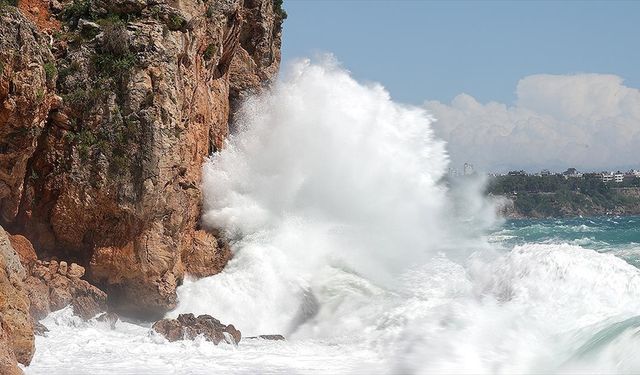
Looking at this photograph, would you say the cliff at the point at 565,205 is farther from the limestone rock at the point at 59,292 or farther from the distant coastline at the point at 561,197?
the limestone rock at the point at 59,292

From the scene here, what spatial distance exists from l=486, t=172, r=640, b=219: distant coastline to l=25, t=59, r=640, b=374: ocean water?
85279 millimetres

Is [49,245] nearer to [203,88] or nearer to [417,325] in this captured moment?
[203,88]

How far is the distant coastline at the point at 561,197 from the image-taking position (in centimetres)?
11131

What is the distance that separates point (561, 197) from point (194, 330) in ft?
362

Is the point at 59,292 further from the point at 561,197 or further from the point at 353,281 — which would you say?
the point at 561,197

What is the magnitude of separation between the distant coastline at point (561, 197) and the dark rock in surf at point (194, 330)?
313ft

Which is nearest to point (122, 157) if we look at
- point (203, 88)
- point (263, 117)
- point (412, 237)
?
point (203, 88)

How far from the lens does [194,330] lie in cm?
1372

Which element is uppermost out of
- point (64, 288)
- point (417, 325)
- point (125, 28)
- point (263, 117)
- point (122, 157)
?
point (263, 117)

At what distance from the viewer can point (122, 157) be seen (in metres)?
15.1

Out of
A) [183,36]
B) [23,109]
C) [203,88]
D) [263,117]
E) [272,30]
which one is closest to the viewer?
[23,109]

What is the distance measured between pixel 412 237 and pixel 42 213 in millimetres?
12282

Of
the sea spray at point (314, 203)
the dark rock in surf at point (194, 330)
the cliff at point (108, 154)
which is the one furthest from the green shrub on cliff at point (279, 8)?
the dark rock in surf at point (194, 330)

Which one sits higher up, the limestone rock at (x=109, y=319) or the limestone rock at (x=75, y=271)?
the limestone rock at (x=75, y=271)
